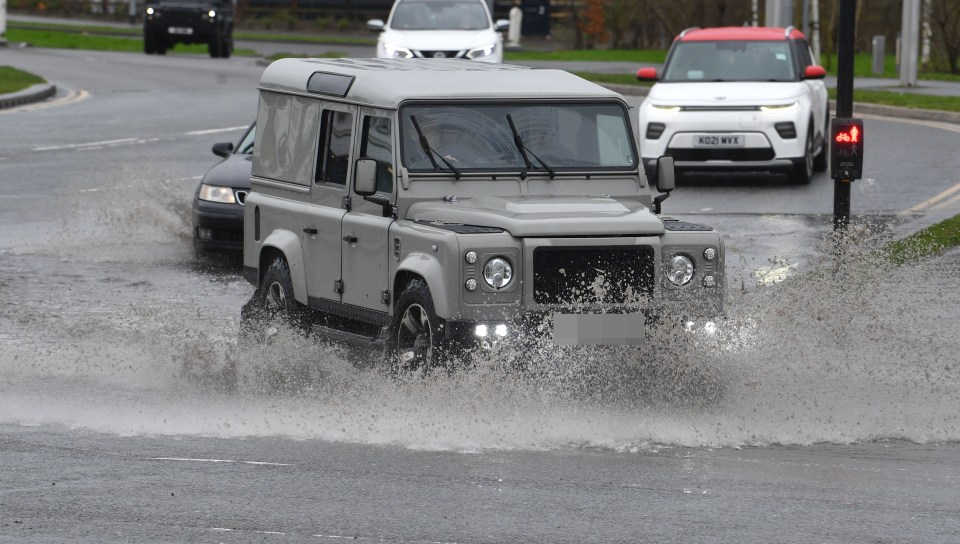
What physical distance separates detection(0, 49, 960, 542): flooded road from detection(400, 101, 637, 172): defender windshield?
→ 1158mm

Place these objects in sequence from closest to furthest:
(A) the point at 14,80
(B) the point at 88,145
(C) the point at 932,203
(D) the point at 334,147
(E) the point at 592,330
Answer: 1. (E) the point at 592,330
2. (D) the point at 334,147
3. (C) the point at 932,203
4. (B) the point at 88,145
5. (A) the point at 14,80

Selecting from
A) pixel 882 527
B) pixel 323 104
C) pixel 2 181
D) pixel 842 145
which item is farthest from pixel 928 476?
pixel 2 181

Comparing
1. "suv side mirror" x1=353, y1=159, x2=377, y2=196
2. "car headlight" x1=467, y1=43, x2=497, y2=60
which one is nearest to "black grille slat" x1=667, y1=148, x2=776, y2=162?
"car headlight" x1=467, y1=43, x2=497, y2=60

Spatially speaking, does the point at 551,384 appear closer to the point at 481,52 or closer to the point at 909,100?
the point at 481,52

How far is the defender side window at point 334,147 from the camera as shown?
10289mm

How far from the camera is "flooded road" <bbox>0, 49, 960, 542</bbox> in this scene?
22.2ft

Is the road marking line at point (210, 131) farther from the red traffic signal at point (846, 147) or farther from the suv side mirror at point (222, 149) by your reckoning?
the red traffic signal at point (846, 147)

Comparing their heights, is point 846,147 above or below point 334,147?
below

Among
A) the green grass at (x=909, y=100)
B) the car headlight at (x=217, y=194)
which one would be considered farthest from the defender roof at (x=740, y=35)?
the car headlight at (x=217, y=194)

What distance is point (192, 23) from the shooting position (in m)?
44.2

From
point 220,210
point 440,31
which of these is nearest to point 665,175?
point 220,210

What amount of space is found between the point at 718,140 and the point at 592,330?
11925mm

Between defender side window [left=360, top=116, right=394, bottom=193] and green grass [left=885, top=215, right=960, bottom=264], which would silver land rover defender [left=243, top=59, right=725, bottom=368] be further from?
green grass [left=885, top=215, right=960, bottom=264]

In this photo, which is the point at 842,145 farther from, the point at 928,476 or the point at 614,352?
the point at 928,476
